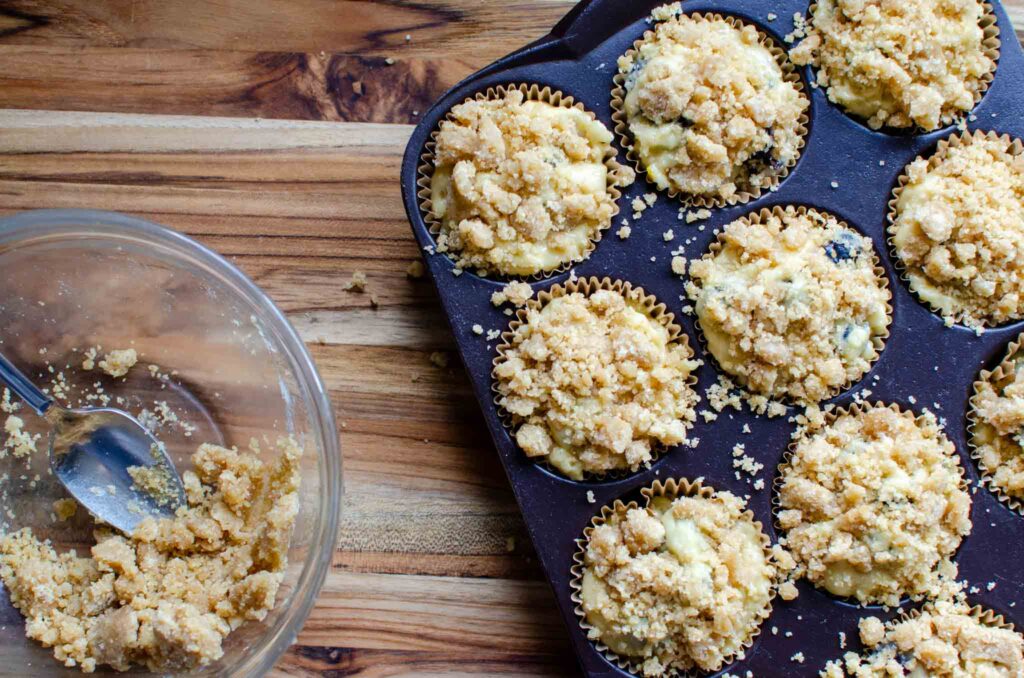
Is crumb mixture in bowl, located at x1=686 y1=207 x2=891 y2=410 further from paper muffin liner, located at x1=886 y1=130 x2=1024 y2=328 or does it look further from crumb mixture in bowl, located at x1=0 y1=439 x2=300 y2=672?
crumb mixture in bowl, located at x1=0 y1=439 x2=300 y2=672

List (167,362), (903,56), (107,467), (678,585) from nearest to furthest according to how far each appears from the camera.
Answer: (678,585) < (903,56) < (107,467) < (167,362)

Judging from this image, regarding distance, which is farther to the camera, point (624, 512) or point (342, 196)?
point (342, 196)

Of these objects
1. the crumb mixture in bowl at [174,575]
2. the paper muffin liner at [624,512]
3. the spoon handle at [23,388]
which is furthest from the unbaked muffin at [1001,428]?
the spoon handle at [23,388]

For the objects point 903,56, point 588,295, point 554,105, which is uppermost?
point 903,56

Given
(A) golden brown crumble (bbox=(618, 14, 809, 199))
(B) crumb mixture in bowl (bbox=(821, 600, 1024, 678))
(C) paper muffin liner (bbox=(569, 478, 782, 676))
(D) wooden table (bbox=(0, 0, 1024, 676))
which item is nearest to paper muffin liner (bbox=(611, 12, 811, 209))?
(A) golden brown crumble (bbox=(618, 14, 809, 199))

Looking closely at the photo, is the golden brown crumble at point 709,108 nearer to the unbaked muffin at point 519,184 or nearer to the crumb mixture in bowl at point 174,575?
the unbaked muffin at point 519,184

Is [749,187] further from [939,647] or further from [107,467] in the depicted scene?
[107,467]

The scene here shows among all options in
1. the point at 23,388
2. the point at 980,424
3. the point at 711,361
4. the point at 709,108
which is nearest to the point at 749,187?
the point at 709,108

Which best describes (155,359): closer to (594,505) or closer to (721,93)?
(594,505)
